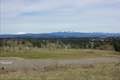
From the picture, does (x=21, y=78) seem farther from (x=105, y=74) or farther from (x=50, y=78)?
(x=105, y=74)

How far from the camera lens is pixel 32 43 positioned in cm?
6109

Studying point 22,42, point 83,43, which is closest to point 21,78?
point 22,42

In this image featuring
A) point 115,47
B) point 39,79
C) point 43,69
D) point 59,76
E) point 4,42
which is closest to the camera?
point 39,79

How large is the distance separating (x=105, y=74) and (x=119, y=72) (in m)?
0.83

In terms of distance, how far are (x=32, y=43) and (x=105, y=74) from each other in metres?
43.4

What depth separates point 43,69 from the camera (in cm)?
2191

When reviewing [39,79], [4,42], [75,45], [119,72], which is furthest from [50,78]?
[75,45]

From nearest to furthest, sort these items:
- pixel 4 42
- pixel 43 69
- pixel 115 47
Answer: pixel 43 69, pixel 115 47, pixel 4 42

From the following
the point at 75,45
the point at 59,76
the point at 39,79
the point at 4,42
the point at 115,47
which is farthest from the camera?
the point at 75,45

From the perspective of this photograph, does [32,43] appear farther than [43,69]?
Yes

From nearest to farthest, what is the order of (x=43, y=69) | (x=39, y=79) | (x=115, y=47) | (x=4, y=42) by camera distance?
(x=39, y=79) → (x=43, y=69) → (x=115, y=47) → (x=4, y=42)

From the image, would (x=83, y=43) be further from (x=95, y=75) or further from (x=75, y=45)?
(x=95, y=75)

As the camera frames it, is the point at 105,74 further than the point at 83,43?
No

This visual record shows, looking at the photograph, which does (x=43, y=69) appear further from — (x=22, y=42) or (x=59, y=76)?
(x=22, y=42)
